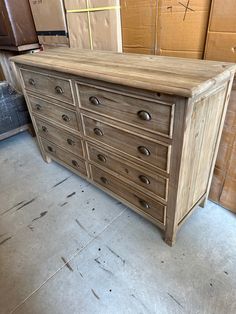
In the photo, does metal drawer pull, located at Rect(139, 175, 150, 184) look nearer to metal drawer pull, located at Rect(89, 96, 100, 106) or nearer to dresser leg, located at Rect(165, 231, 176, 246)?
dresser leg, located at Rect(165, 231, 176, 246)

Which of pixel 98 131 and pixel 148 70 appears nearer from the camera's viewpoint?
pixel 148 70

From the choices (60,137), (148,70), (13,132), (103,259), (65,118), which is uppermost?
(148,70)

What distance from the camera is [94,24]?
165 centimetres

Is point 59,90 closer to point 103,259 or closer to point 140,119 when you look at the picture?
point 140,119

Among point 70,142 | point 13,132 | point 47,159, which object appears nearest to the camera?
point 70,142

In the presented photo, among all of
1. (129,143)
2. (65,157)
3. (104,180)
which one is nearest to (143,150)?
(129,143)

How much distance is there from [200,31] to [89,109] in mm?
724

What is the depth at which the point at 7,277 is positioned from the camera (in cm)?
129

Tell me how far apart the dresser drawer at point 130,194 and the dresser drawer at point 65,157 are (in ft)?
0.43

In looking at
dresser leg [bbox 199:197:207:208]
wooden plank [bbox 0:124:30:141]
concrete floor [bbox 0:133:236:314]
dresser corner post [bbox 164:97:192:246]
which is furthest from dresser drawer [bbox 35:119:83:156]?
dresser leg [bbox 199:197:207:208]

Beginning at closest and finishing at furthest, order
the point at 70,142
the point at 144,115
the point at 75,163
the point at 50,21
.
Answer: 1. the point at 144,115
2. the point at 70,142
3. the point at 75,163
4. the point at 50,21

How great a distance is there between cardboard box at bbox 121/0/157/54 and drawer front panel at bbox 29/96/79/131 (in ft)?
2.04

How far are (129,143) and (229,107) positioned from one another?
59 cm

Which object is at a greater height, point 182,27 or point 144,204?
point 182,27
